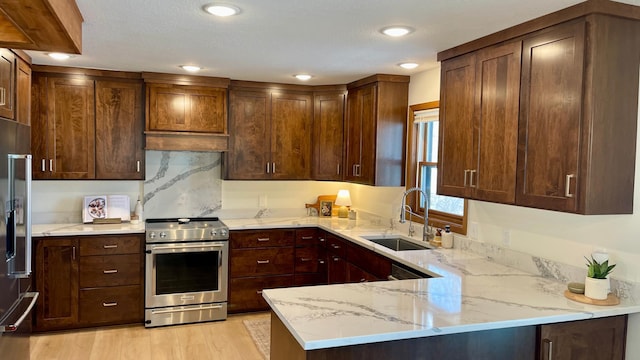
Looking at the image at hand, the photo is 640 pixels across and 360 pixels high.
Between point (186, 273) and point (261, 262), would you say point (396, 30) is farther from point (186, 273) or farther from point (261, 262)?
point (186, 273)

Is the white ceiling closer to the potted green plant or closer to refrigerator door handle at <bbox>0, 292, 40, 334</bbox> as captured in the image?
the potted green plant

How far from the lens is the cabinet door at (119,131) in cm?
435

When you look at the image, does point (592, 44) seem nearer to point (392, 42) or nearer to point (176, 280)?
point (392, 42)

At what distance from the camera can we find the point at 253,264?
461cm

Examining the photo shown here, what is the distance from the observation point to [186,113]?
14.8 feet

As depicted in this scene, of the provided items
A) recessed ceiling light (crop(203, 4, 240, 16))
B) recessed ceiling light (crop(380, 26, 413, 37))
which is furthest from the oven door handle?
recessed ceiling light (crop(380, 26, 413, 37))

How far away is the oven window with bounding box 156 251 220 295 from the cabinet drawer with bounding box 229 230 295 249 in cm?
21

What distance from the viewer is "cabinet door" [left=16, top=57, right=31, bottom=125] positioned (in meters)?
3.40

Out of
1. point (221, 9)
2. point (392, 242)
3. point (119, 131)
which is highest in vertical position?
point (221, 9)

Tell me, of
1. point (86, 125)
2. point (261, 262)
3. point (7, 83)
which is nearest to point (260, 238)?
point (261, 262)

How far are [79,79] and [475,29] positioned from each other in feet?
11.0

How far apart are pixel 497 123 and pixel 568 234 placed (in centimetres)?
73

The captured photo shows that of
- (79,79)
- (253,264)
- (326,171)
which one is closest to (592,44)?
(326,171)

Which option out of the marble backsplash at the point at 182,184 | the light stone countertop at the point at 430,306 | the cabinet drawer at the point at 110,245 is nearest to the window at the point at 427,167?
the light stone countertop at the point at 430,306
